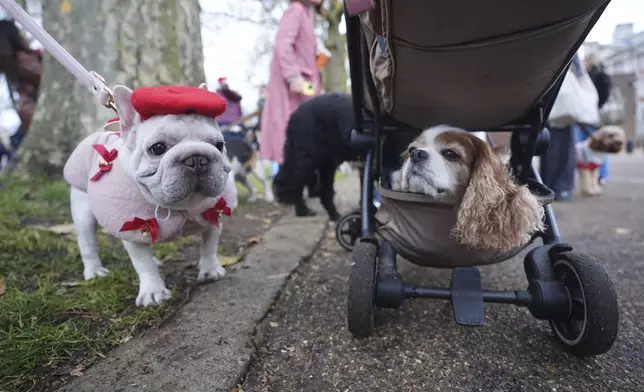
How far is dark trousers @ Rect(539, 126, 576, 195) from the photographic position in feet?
15.3

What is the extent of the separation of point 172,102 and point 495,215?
1.18 m

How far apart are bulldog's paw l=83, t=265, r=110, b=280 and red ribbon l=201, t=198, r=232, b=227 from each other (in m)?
0.71

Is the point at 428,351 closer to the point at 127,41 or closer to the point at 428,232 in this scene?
the point at 428,232

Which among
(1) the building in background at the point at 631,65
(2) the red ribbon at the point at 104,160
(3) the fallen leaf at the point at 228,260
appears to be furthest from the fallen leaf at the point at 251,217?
(1) the building in background at the point at 631,65

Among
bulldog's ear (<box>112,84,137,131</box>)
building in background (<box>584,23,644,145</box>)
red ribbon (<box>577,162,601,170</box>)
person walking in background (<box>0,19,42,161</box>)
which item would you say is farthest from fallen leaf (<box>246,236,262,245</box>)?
building in background (<box>584,23,644,145</box>)

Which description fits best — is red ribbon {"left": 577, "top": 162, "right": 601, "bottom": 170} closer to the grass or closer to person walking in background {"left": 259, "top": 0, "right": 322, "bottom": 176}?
person walking in background {"left": 259, "top": 0, "right": 322, "bottom": 176}

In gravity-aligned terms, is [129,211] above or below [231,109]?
below

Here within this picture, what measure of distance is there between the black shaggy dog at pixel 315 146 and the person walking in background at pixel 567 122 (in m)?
2.24

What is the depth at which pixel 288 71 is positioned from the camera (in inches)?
147

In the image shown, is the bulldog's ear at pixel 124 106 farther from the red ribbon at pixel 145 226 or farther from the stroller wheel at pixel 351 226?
the stroller wheel at pixel 351 226

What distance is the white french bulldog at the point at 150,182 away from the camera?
139 cm

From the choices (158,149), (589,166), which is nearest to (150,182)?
(158,149)

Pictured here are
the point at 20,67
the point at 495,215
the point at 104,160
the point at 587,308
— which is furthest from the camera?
the point at 20,67

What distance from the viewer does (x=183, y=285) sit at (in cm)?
197
